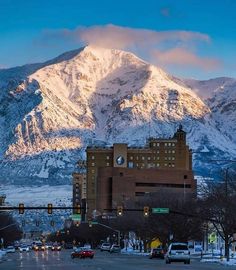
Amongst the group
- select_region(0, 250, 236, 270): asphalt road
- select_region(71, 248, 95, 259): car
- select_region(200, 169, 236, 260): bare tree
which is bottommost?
select_region(71, 248, 95, 259): car

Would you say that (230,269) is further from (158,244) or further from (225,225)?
(158,244)

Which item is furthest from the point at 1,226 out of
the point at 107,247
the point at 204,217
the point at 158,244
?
the point at 204,217

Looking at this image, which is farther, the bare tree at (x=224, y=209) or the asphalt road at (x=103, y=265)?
the bare tree at (x=224, y=209)

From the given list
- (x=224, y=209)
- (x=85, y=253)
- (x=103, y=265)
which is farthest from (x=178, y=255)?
(x=85, y=253)

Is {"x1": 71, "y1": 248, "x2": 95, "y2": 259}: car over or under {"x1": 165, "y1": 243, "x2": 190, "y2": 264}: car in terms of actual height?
under

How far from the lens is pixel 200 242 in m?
162

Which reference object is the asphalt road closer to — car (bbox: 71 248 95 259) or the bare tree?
the bare tree

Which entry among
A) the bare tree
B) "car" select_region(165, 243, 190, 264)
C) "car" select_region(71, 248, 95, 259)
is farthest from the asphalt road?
"car" select_region(71, 248, 95, 259)

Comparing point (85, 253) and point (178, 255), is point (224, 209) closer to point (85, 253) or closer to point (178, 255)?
point (178, 255)

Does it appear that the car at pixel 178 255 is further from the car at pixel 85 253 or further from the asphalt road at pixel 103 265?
the car at pixel 85 253

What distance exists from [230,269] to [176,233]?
6806 centimetres

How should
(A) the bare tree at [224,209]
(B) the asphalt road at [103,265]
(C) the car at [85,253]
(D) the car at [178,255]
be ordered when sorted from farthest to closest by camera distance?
(C) the car at [85,253], (A) the bare tree at [224,209], (D) the car at [178,255], (B) the asphalt road at [103,265]

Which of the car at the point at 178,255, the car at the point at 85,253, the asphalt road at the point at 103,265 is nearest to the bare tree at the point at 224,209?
the asphalt road at the point at 103,265

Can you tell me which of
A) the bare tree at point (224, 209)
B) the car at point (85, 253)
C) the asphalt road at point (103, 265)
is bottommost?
the car at point (85, 253)
